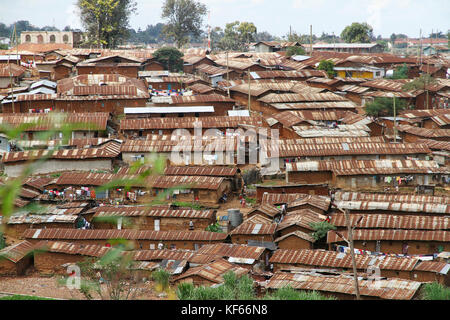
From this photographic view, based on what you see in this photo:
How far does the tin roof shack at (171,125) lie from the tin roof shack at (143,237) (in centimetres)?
1209

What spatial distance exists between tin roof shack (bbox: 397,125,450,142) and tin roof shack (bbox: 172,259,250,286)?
741 inches

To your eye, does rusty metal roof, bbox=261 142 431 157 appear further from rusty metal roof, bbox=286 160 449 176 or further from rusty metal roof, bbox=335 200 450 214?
rusty metal roof, bbox=335 200 450 214

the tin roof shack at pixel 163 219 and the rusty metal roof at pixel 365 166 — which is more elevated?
the rusty metal roof at pixel 365 166

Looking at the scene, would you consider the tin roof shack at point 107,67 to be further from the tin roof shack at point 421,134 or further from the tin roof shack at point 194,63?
the tin roof shack at point 421,134

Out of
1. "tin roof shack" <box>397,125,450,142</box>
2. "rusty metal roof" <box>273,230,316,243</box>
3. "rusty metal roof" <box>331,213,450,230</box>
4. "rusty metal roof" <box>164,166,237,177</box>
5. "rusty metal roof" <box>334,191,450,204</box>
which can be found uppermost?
"tin roof shack" <box>397,125,450,142</box>

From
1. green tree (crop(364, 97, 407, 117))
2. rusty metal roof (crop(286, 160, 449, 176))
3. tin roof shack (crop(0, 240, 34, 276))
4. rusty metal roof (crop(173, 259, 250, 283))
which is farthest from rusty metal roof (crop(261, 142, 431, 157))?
tin roof shack (crop(0, 240, 34, 276))

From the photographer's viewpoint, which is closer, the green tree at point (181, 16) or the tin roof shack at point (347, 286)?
the tin roof shack at point (347, 286)

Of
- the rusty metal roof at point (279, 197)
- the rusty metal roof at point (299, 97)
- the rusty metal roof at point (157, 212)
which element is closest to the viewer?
the rusty metal roof at point (157, 212)

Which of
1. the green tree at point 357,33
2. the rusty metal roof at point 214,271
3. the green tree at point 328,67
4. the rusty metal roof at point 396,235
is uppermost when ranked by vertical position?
the green tree at point 357,33

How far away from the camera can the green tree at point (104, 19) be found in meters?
62.2

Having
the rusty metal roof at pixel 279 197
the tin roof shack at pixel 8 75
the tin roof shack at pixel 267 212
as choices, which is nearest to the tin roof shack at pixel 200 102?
the tin roof shack at pixel 8 75

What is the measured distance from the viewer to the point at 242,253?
18.4 metres

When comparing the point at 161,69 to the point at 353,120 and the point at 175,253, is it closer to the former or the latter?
the point at 353,120

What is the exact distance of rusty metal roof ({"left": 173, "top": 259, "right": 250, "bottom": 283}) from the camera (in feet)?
52.7
